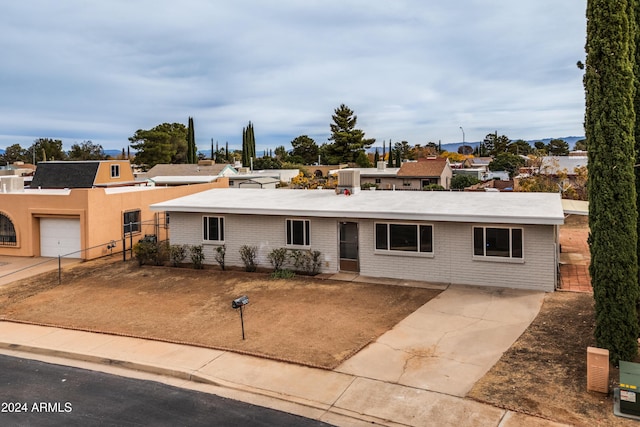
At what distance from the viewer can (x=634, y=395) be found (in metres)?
7.48

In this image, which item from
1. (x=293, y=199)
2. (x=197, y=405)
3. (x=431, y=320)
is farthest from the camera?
(x=293, y=199)

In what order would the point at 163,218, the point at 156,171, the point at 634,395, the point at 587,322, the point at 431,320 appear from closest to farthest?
the point at 634,395 < the point at 587,322 < the point at 431,320 < the point at 163,218 < the point at 156,171

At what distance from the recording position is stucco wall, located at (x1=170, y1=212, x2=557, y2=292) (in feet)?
49.5

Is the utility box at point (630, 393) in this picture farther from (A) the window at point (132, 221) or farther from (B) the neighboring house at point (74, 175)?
(B) the neighboring house at point (74, 175)

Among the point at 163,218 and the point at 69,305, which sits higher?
the point at 163,218

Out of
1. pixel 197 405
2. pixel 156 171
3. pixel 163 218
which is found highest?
pixel 156 171

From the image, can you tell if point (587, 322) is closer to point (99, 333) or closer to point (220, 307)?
point (220, 307)

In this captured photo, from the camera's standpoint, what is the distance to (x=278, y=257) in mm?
18375

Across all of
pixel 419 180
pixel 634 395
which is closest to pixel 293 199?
pixel 634 395

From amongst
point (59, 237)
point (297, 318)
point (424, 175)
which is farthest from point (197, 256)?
point (424, 175)

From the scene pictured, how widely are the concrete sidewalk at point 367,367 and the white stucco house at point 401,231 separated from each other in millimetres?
2245

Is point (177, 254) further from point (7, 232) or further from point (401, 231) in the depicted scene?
point (7, 232)

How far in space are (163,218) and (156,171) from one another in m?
30.4

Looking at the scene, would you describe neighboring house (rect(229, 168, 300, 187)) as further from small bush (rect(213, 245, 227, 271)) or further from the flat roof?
small bush (rect(213, 245, 227, 271))
